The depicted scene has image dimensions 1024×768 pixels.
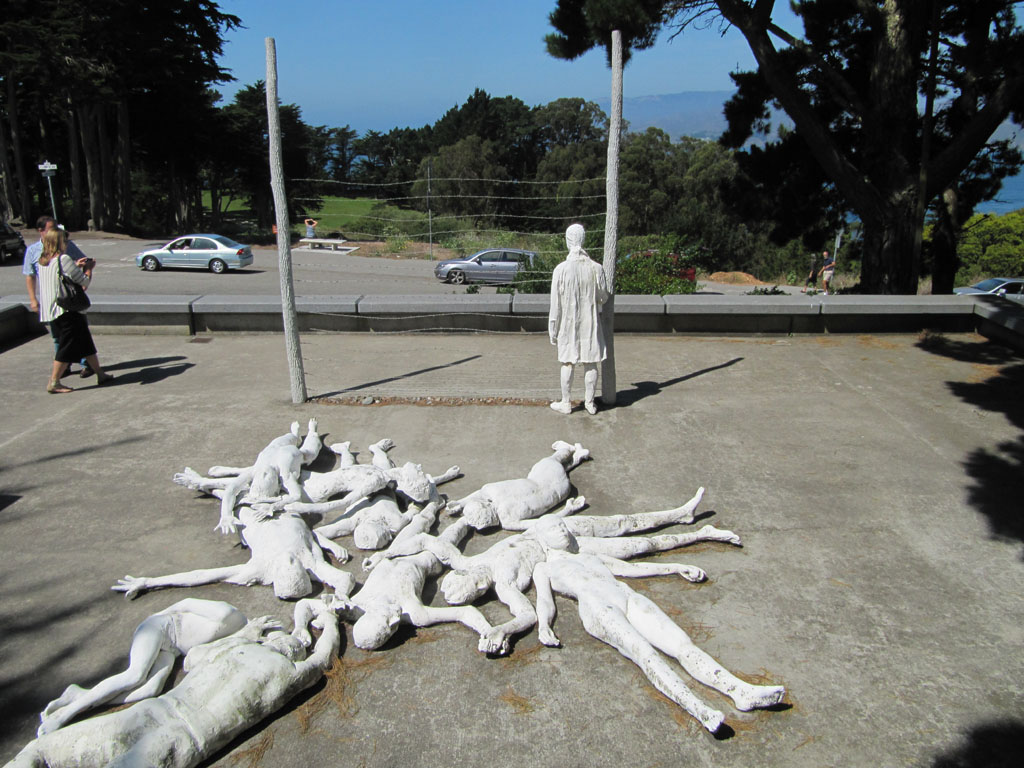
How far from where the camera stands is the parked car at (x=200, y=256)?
80.3 ft

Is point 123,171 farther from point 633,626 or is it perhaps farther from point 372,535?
point 633,626

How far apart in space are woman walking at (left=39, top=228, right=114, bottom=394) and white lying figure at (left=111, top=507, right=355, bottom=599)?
409 cm

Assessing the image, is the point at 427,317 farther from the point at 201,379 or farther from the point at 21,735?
the point at 21,735

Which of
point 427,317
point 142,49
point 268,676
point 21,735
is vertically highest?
point 142,49

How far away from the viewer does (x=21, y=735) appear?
3.29 m

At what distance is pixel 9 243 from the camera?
24.0 meters

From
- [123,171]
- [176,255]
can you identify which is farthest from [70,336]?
[123,171]

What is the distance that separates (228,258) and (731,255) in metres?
32.0

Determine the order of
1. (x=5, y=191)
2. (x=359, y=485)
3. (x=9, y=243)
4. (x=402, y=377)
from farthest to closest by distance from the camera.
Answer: (x=5, y=191) → (x=9, y=243) → (x=402, y=377) → (x=359, y=485)

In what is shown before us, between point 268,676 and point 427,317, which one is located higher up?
point 427,317

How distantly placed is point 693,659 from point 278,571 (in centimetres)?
228

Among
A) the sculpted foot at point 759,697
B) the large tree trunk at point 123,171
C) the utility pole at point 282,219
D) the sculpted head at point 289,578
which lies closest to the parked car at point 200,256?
the large tree trunk at point 123,171

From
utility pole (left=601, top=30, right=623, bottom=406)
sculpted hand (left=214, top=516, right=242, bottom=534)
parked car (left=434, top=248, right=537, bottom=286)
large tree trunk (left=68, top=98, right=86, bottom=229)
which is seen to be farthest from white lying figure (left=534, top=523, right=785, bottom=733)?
large tree trunk (left=68, top=98, right=86, bottom=229)

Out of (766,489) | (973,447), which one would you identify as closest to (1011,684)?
(766,489)
